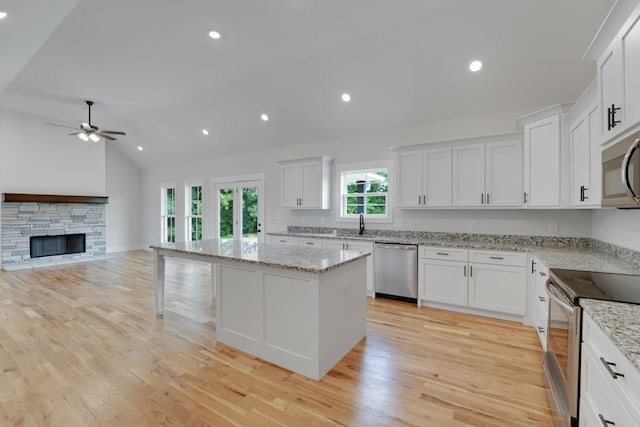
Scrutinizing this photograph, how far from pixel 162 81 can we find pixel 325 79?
270cm

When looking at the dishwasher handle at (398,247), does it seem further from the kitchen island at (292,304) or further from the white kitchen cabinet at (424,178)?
the kitchen island at (292,304)

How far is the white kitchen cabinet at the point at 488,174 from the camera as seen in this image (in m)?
3.56

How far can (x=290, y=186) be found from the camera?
553 centimetres

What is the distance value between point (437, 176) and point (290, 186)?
105 inches

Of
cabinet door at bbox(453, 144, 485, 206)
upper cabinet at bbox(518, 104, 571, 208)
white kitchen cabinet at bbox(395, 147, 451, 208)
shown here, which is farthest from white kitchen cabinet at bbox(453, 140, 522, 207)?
upper cabinet at bbox(518, 104, 571, 208)

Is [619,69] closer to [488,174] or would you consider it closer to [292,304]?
[488,174]

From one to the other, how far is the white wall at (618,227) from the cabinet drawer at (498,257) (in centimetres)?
74

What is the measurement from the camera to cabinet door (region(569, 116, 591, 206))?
251 cm

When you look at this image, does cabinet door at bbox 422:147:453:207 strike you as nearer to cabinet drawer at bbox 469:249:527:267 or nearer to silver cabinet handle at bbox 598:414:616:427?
cabinet drawer at bbox 469:249:527:267

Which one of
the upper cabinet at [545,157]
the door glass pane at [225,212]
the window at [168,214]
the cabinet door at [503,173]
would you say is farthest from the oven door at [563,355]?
the window at [168,214]

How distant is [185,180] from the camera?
311 inches

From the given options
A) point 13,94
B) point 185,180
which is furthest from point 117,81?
point 185,180

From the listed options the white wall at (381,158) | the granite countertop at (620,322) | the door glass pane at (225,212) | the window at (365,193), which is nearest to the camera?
the granite countertop at (620,322)

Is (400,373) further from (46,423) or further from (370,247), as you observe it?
(46,423)
